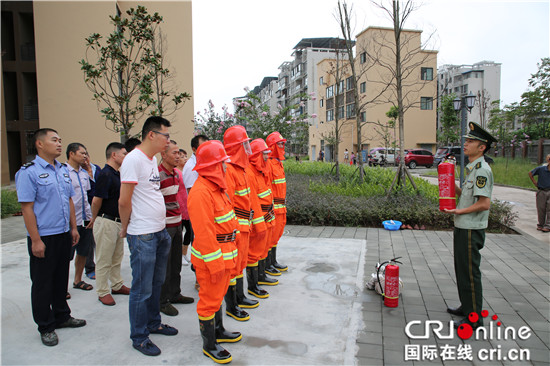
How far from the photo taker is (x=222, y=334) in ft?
10.7

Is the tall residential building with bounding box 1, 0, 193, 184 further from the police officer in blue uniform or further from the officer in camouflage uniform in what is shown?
the officer in camouflage uniform

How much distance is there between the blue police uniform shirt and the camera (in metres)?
3.21

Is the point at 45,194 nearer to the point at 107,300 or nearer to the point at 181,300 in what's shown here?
the point at 107,300

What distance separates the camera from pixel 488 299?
4.26 m

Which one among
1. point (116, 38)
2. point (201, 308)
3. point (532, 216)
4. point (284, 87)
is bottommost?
point (532, 216)

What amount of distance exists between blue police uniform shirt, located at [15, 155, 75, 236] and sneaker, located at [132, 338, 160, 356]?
139 centimetres

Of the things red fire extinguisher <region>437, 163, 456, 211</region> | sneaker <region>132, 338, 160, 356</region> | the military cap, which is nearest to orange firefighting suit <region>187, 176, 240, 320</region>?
sneaker <region>132, 338, 160, 356</region>

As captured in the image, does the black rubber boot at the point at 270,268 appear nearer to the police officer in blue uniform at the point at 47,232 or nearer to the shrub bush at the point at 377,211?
the police officer in blue uniform at the point at 47,232

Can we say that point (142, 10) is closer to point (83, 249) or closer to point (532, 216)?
point (83, 249)

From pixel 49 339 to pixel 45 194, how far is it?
1.39 meters

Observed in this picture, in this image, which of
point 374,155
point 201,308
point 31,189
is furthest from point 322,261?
point 374,155

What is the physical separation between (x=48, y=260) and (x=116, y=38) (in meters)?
4.92

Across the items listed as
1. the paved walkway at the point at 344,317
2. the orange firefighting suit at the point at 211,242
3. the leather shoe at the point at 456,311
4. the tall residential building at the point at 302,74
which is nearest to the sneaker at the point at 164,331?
the paved walkway at the point at 344,317

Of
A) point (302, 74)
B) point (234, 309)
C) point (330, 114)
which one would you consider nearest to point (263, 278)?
point (234, 309)
